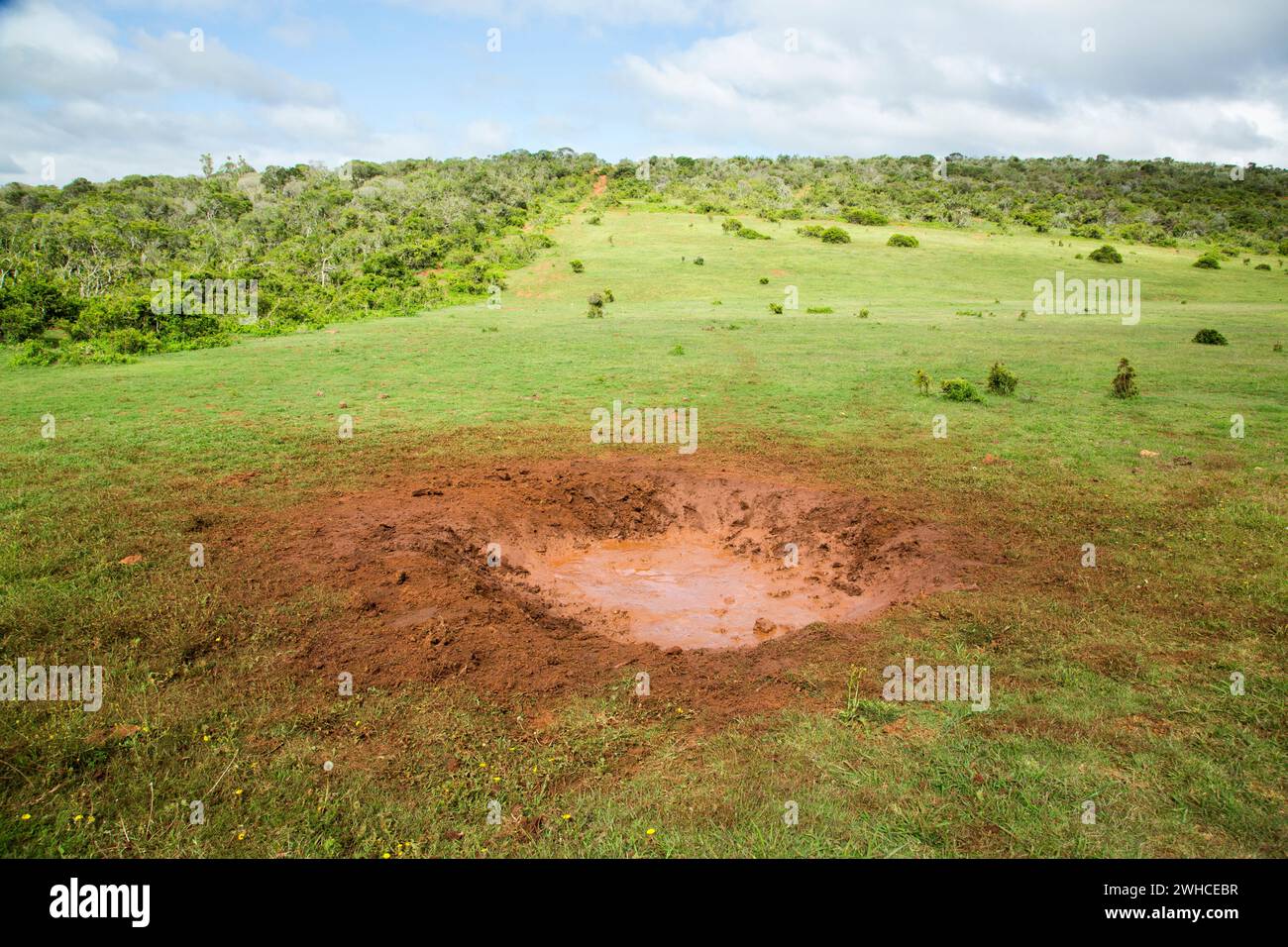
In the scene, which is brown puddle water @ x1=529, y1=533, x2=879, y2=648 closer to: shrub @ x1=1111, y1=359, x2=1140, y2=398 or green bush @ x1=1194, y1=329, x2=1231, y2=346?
shrub @ x1=1111, y1=359, x2=1140, y2=398

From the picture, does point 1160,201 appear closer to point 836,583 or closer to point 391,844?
point 836,583

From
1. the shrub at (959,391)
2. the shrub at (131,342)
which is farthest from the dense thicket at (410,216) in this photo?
the shrub at (959,391)

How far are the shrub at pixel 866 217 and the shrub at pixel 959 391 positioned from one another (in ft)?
151

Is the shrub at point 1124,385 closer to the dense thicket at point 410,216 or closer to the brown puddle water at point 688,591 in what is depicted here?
the brown puddle water at point 688,591

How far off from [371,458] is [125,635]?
6.12 metres

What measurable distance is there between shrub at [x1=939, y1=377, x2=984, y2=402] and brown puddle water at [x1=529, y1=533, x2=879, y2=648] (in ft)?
28.6

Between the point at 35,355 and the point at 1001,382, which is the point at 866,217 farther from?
the point at 35,355

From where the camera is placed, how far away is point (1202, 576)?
7.65 meters

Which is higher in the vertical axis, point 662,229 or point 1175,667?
point 662,229

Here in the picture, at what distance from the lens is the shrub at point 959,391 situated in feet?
52.6

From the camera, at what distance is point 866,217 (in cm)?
5812

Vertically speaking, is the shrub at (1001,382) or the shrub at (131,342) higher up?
the shrub at (131,342)

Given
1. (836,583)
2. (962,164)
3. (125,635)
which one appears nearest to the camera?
(125,635)
